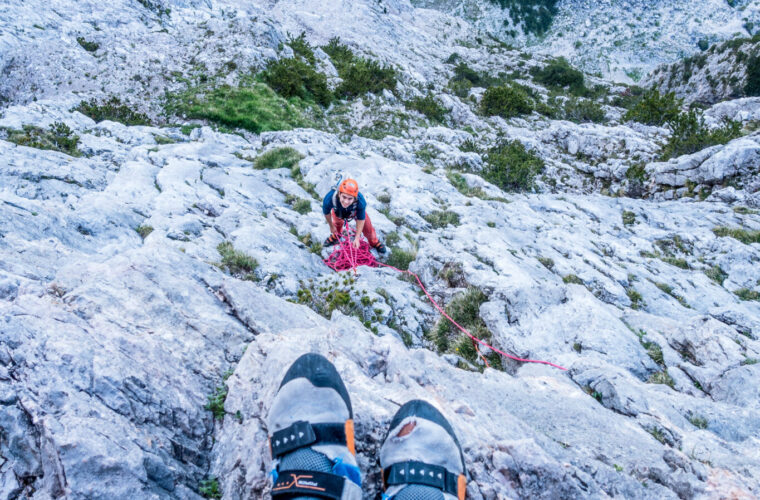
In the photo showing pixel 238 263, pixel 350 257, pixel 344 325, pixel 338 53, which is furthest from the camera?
pixel 338 53

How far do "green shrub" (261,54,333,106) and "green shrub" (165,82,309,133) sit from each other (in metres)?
1.60

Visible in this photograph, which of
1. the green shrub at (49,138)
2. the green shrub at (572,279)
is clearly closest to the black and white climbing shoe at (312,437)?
the green shrub at (572,279)

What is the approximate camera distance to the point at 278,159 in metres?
13.7

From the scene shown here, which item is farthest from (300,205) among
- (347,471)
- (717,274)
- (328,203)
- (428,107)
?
(428,107)

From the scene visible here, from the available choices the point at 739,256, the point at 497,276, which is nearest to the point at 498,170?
the point at 739,256

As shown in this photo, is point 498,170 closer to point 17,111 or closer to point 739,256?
point 739,256

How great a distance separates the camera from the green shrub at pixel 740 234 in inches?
458

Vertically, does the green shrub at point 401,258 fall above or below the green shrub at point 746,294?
below

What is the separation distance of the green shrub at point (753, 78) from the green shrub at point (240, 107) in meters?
47.3

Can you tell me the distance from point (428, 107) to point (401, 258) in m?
21.1

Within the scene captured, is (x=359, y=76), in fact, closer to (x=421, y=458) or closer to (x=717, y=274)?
(x=717, y=274)

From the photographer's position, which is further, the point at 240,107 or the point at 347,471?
the point at 240,107

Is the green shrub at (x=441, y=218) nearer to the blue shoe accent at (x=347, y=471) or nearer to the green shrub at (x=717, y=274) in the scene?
the green shrub at (x=717, y=274)

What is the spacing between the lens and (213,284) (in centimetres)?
490
